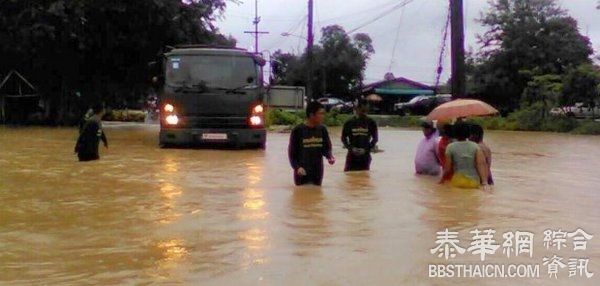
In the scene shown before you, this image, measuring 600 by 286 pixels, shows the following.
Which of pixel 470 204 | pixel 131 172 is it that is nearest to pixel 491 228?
pixel 470 204

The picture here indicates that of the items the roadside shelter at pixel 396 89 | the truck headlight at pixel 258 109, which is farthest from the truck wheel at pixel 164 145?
the roadside shelter at pixel 396 89

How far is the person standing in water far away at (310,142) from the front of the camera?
425 inches

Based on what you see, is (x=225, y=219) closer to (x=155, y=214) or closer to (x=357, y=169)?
(x=155, y=214)

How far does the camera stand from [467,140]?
11359 mm

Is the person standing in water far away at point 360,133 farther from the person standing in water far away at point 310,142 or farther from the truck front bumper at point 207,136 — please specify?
the truck front bumper at point 207,136

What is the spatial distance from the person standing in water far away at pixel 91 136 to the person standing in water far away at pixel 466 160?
7004 millimetres

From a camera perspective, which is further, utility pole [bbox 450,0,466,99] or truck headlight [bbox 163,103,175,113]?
truck headlight [bbox 163,103,175,113]

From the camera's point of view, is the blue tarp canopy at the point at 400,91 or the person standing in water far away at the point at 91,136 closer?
the person standing in water far away at the point at 91,136

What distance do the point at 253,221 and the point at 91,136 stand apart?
24.7ft

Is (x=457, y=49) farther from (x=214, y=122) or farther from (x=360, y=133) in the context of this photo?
(x=214, y=122)

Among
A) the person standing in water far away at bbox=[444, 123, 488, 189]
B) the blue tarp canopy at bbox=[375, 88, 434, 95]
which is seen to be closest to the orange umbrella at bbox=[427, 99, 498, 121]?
the person standing in water far away at bbox=[444, 123, 488, 189]

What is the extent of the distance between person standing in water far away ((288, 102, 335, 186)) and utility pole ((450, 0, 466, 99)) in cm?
639

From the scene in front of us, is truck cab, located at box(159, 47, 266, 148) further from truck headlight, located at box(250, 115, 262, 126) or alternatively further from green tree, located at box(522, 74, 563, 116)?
green tree, located at box(522, 74, 563, 116)

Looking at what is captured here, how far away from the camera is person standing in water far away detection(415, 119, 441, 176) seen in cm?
1295
